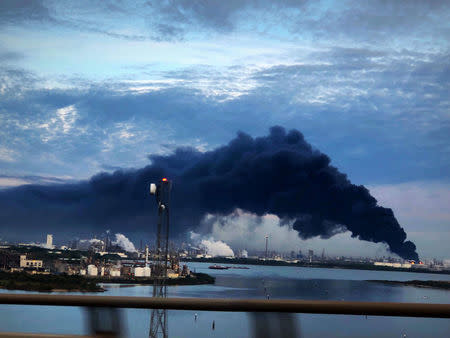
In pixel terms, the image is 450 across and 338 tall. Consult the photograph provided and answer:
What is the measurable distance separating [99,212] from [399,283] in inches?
1520

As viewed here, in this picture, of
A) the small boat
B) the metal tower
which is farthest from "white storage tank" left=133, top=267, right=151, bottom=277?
the small boat

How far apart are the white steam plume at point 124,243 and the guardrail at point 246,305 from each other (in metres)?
42.6

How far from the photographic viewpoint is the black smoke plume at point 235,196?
215 ft

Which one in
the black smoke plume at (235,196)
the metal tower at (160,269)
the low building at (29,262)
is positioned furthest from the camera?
the black smoke plume at (235,196)

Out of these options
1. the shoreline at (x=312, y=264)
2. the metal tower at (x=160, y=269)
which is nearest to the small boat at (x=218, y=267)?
the shoreline at (x=312, y=264)

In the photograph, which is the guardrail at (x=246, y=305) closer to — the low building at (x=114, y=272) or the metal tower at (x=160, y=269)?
the metal tower at (x=160, y=269)

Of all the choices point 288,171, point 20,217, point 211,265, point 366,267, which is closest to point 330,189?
point 288,171

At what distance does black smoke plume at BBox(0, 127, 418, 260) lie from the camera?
65.6 meters

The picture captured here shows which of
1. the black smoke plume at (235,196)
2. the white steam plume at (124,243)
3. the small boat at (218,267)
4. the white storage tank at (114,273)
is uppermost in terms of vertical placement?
the black smoke plume at (235,196)

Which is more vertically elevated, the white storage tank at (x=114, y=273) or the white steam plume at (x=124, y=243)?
the white steam plume at (x=124, y=243)

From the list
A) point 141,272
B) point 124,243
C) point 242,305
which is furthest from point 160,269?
point 124,243

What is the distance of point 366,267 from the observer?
58375 millimetres

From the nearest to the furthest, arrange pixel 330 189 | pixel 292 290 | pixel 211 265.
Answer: pixel 292 290 → pixel 211 265 → pixel 330 189

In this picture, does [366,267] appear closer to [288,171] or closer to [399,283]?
[399,283]
